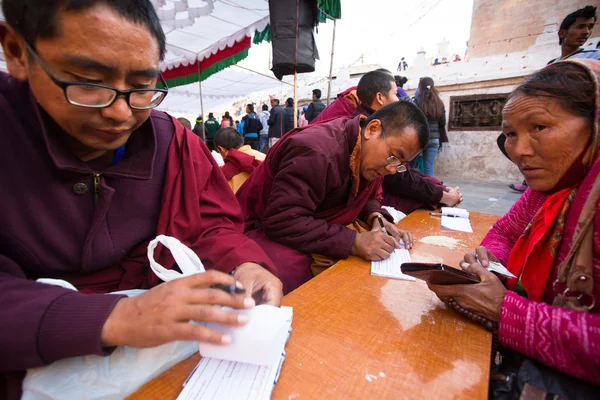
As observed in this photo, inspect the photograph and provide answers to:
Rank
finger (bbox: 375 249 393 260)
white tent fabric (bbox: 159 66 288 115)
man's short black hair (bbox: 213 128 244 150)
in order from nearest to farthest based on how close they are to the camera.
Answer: finger (bbox: 375 249 393 260) → man's short black hair (bbox: 213 128 244 150) → white tent fabric (bbox: 159 66 288 115)

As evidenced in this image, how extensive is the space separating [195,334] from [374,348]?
0.45m

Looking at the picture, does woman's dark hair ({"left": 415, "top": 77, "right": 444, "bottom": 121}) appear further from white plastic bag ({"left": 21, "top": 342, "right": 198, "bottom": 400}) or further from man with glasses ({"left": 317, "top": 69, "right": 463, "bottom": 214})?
white plastic bag ({"left": 21, "top": 342, "right": 198, "bottom": 400})

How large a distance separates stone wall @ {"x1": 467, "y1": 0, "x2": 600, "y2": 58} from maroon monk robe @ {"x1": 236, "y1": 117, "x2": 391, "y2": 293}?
29.7ft

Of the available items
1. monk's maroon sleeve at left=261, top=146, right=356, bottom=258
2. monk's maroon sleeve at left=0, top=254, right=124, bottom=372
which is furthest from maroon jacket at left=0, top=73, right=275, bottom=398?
monk's maroon sleeve at left=261, top=146, right=356, bottom=258

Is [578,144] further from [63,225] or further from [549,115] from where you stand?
[63,225]

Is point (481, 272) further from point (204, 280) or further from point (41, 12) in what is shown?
point (41, 12)

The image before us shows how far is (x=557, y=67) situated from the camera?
0.96 m

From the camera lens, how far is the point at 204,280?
23.2 inches

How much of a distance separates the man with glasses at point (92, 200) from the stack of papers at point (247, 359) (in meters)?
0.04

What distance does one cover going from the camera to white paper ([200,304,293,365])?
587mm

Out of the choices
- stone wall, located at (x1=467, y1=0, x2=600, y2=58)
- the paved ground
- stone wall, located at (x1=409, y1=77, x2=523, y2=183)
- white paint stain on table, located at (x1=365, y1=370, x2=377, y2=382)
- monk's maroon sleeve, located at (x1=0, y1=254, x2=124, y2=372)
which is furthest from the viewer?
stone wall, located at (x1=467, y1=0, x2=600, y2=58)

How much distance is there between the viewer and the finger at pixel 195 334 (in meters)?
0.56

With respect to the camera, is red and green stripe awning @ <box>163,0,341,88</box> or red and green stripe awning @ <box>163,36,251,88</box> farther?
red and green stripe awning @ <box>163,36,251,88</box>

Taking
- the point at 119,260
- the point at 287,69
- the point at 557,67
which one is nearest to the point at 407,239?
the point at 557,67
